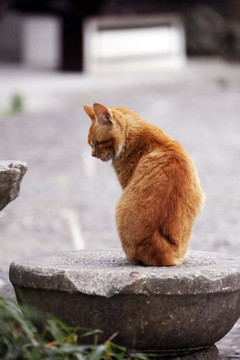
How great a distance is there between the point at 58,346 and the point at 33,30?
57.4 ft

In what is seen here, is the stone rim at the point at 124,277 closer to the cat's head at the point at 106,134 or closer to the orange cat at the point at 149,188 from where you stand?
the orange cat at the point at 149,188

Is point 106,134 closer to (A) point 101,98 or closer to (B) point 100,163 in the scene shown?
(B) point 100,163

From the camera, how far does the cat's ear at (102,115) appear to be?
349 cm

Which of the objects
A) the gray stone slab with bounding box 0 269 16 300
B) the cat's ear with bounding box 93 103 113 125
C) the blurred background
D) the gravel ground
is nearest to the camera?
the cat's ear with bounding box 93 103 113 125

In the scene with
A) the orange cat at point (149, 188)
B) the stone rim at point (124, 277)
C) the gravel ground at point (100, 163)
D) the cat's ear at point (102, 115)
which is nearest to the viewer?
the stone rim at point (124, 277)

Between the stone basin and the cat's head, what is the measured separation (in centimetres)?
52

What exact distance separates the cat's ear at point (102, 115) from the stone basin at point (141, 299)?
0.64m

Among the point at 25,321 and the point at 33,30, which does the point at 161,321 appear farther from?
the point at 33,30

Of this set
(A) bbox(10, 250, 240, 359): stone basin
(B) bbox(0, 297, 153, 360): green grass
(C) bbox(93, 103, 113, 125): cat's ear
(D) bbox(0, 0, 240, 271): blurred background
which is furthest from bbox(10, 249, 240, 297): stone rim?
(D) bbox(0, 0, 240, 271): blurred background

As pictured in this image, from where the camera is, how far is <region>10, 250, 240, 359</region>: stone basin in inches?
125

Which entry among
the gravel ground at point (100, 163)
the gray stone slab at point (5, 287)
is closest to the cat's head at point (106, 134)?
the gravel ground at point (100, 163)

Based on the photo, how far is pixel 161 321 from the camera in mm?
3230

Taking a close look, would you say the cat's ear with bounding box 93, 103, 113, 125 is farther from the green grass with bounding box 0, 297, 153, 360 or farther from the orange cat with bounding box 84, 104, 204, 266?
the green grass with bounding box 0, 297, 153, 360

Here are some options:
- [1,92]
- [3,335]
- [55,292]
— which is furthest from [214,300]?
[1,92]
